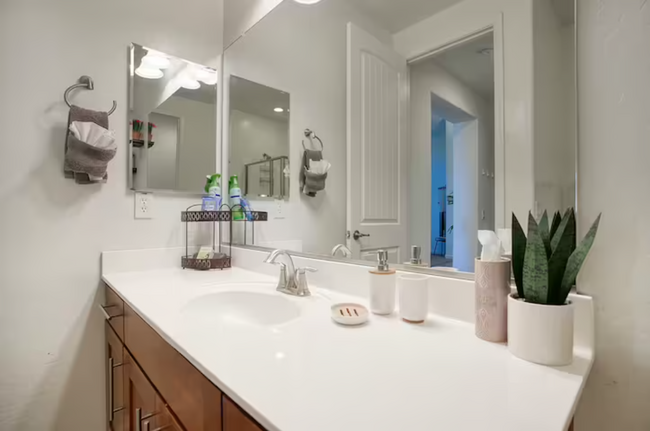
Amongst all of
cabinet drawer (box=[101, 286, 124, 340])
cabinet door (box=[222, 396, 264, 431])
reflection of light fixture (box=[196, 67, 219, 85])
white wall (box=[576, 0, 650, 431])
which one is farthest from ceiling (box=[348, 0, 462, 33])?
cabinet drawer (box=[101, 286, 124, 340])

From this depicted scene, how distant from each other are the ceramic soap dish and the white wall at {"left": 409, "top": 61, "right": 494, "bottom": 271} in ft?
0.90

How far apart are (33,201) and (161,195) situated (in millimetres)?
433

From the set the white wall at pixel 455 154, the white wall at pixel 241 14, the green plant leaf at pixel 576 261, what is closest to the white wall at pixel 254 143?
the white wall at pixel 241 14

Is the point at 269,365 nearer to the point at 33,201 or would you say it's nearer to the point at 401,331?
the point at 401,331

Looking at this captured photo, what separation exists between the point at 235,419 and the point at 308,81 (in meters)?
1.30

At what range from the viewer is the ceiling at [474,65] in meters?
0.78

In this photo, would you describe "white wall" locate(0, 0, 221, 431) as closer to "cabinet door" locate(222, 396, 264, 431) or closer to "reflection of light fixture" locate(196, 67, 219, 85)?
"reflection of light fixture" locate(196, 67, 219, 85)

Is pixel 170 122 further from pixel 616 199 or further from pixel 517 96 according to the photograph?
pixel 616 199

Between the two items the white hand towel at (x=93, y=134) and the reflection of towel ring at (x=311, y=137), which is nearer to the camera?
the white hand towel at (x=93, y=134)

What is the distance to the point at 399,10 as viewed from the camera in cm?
100

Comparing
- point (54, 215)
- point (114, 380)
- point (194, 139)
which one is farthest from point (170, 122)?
point (114, 380)

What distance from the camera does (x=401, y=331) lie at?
69cm

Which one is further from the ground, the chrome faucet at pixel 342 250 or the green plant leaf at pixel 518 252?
the green plant leaf at pixel 518 252

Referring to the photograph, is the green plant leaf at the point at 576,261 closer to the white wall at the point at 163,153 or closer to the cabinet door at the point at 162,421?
the cabinet door at the point at 162,421
